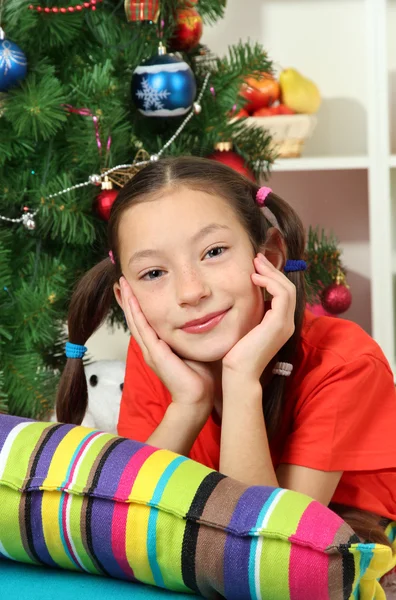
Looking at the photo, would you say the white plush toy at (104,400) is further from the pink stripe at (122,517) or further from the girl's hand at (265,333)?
the pink stripe at (122,517)

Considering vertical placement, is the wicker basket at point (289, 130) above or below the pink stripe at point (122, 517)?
above

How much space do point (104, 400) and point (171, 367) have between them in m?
0.66

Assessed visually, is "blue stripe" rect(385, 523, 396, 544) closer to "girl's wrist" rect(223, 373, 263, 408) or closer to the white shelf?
"girl's wrist" rect(223, 373, 263, 408)

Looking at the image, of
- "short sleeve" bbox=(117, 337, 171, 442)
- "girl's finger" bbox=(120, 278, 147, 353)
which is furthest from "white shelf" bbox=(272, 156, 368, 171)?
"girl's finger" bbox=(120, 278, 147, 353)

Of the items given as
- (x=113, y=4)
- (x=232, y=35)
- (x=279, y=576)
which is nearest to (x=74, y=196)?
(x=113, y=4)

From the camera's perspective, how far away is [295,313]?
A: 1.14 m

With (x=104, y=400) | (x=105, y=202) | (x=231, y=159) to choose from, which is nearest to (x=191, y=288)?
(x=105, y=202)

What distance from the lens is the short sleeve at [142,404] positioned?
48.5 inches

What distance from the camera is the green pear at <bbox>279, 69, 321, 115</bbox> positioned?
2266 millimetres

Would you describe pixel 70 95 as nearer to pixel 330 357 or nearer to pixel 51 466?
pixel 330 357

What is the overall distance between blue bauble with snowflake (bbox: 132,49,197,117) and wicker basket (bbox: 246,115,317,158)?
2.44 ft

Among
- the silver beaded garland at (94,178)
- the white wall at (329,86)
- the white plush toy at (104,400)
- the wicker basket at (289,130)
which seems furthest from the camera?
the white wall at (329,86)

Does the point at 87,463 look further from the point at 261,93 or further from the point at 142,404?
the point at 261,93

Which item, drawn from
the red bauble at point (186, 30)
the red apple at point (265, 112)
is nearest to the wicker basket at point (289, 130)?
the red apple at point (265, 112)
